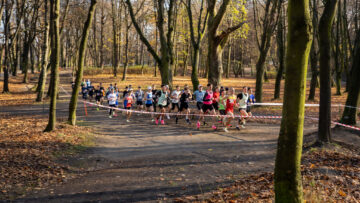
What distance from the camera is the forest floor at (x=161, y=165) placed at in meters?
6.02

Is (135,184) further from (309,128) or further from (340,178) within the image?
(309,128)

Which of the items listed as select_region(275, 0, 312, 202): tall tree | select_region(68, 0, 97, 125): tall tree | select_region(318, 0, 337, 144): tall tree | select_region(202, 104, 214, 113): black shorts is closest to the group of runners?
select_region(202, 104, 214, 113): black shorts

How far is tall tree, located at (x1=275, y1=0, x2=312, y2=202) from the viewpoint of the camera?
405cm

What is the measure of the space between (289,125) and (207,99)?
939 centimetres

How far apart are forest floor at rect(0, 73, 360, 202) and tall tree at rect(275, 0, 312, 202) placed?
1.09m

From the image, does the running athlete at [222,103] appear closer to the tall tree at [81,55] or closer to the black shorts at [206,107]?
the black shorts at [206,107]

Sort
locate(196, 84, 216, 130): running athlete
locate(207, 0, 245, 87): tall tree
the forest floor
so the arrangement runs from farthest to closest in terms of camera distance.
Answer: locate(207, 0, 245, 87): tall tree
locate(196, 84, 216, 130): running athlete
the forest floor

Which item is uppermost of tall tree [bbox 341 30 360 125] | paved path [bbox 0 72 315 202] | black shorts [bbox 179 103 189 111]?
tall tree [bbox 341 30 360 125]

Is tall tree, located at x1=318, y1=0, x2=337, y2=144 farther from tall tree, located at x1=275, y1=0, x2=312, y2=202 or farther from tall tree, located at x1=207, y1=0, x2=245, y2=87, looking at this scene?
tall tree, located at x1=207, y1=0, x2=245, y2=87

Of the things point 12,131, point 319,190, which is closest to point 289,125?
point 319,190

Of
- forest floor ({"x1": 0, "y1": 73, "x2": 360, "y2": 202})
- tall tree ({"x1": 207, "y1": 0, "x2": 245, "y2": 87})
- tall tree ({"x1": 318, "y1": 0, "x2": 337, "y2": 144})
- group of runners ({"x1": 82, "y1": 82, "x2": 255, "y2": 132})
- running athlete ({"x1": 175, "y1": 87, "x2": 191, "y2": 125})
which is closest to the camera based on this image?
forest floor ({"x1": 0, "y1": 73, "x2": 360, "y2": 202})

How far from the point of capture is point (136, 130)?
43.9ft

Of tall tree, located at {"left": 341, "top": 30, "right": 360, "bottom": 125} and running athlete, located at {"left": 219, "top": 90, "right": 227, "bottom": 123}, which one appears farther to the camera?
running athlete, located at {"left": 219, "top": 90, "right": 227, "bottom": 123}

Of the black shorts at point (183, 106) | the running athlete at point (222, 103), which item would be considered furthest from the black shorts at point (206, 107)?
the black shorts at point (183, 106)
